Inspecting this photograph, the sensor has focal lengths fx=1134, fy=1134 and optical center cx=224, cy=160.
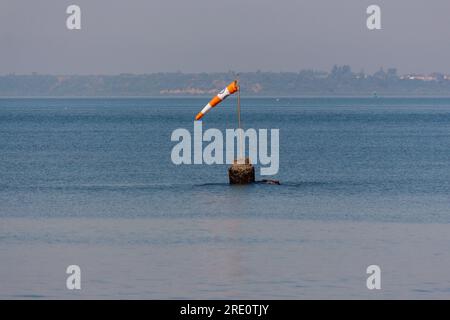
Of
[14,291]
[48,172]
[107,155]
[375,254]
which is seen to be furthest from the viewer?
[107,155]

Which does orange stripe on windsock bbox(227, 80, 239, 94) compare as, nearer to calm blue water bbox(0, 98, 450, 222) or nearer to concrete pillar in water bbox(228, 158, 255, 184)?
concrete pillar in water bbox(228, 158, 255, 184)

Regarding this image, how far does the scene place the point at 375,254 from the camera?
38.3 meters

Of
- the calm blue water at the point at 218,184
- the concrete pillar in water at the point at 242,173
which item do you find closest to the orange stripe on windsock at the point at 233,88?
the concrete pillar in water at the point at 242,173

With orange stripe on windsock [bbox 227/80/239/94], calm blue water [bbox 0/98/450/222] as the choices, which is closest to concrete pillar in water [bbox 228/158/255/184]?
calm blue water [bbox 0/98/450/222]

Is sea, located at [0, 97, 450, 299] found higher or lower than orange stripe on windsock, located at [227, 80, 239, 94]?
lower

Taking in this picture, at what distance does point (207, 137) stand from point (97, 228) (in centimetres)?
8796

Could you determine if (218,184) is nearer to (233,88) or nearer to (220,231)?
(233,88)

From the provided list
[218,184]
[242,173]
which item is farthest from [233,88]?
[218,184]

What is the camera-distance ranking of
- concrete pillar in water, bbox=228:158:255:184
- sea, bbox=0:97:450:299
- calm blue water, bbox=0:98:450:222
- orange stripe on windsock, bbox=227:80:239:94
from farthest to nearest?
concrete pillar in water, bbox=228:158:255:184, orange stripe on windsock, bbox=227:80:239:94, calm blue water, bbox=0:98:450:222, sea, bbox=0:97:450:299

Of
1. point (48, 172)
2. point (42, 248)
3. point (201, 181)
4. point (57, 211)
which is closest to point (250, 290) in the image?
point (42, 248)

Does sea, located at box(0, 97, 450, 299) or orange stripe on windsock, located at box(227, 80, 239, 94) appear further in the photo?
→ orange stripe on windsock, located at box(227, 80, 239, 94)

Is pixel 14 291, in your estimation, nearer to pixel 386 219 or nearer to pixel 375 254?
pixel 375 254

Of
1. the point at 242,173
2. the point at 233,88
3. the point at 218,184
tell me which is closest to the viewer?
the point at 233,88

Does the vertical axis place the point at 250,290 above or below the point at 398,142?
below
